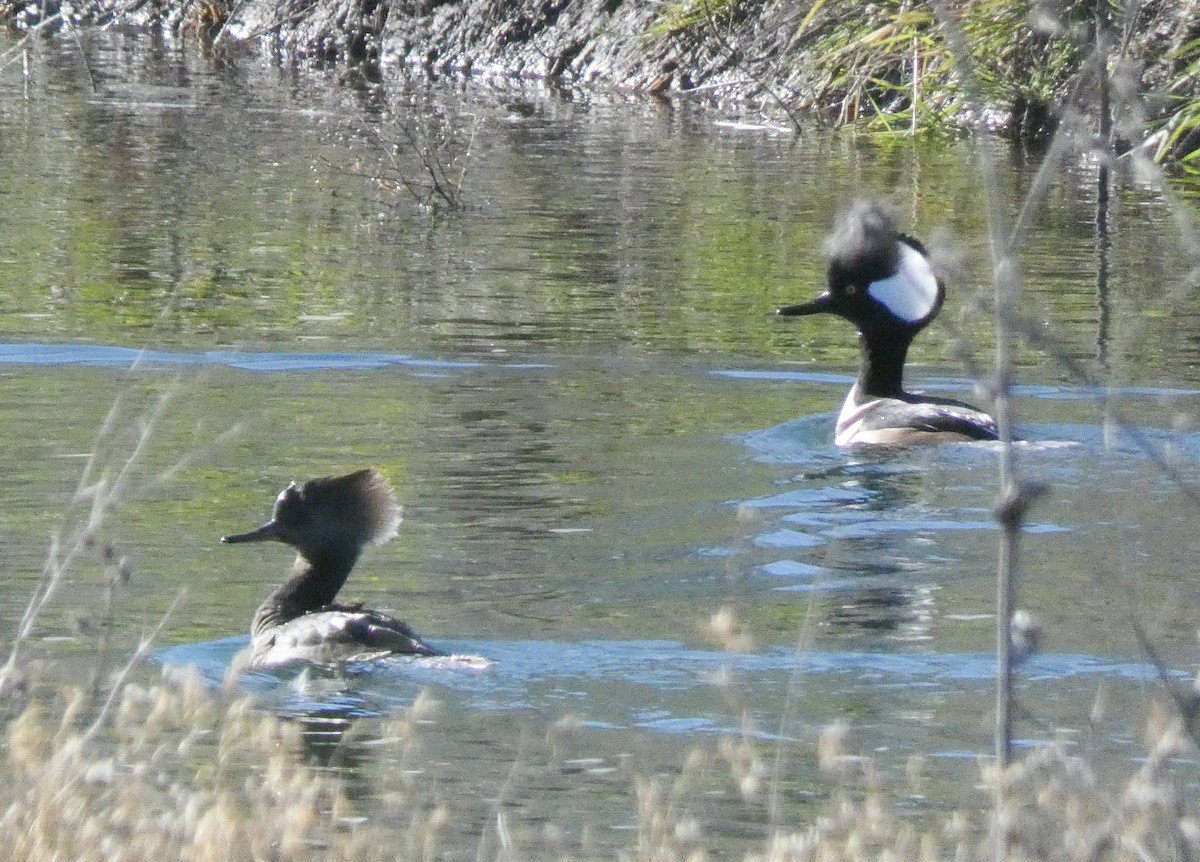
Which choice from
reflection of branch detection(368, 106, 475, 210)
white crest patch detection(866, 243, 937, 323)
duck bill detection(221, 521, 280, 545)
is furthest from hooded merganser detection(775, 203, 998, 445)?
reflection of branch detection(368, 106, 475, 210)

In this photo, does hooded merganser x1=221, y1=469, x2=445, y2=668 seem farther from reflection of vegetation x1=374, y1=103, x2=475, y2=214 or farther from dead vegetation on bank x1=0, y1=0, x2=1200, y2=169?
reflection of vegetation x1=374, y1=103, x2=475, y2=214

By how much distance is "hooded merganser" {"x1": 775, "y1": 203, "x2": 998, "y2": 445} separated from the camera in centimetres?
1074

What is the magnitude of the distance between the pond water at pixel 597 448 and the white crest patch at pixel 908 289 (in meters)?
0.64

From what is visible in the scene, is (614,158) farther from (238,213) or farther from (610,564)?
(610,564)

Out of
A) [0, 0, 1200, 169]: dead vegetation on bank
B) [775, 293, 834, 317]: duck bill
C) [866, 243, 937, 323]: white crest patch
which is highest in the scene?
[0, 0, 1200, 169]: dead vegetation on bank

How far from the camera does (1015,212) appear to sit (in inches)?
671

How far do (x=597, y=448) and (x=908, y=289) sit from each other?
1987 millimetres

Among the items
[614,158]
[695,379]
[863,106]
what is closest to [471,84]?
[863,106]

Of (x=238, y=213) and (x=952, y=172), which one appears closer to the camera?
(x=238, y=213)

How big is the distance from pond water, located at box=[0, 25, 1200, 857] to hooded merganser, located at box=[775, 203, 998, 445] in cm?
37

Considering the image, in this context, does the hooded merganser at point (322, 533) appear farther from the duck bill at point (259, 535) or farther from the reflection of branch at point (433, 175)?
the reflection of branch at point (433, 175)

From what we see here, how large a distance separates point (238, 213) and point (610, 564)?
908cm

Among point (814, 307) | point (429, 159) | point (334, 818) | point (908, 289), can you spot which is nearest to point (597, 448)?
point (814, 307)

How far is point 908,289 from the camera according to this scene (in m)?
11.0
